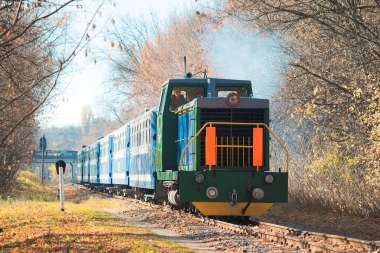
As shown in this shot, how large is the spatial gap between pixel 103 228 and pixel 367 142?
22.4 feet

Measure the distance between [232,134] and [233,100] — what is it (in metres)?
0.70

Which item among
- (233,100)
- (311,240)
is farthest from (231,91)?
(311,240)

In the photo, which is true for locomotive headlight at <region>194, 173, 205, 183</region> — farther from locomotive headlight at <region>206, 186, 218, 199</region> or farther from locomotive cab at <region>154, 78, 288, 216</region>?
locomotive headlight at <region>206, 186, 218, 199</region>

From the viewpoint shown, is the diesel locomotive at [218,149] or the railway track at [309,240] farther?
the diesel locomotive at [218,149]

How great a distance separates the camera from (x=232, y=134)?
13180mm

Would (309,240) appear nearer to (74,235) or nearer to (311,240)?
(311,240)

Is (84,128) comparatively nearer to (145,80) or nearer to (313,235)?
(145,80)

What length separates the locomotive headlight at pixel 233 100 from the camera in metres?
13.1

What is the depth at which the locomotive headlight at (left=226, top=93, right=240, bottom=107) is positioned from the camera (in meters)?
13.1

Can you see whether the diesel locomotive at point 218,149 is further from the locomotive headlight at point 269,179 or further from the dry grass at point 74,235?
the dry grass at point 74,235

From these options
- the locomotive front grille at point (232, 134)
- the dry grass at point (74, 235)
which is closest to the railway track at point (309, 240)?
the locomotive front grille at point (232, 134)

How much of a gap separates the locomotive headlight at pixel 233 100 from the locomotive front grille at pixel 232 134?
149mm

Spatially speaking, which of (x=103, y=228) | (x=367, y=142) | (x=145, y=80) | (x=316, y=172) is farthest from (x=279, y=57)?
(x=145, y=80)

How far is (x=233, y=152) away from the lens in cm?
1324
